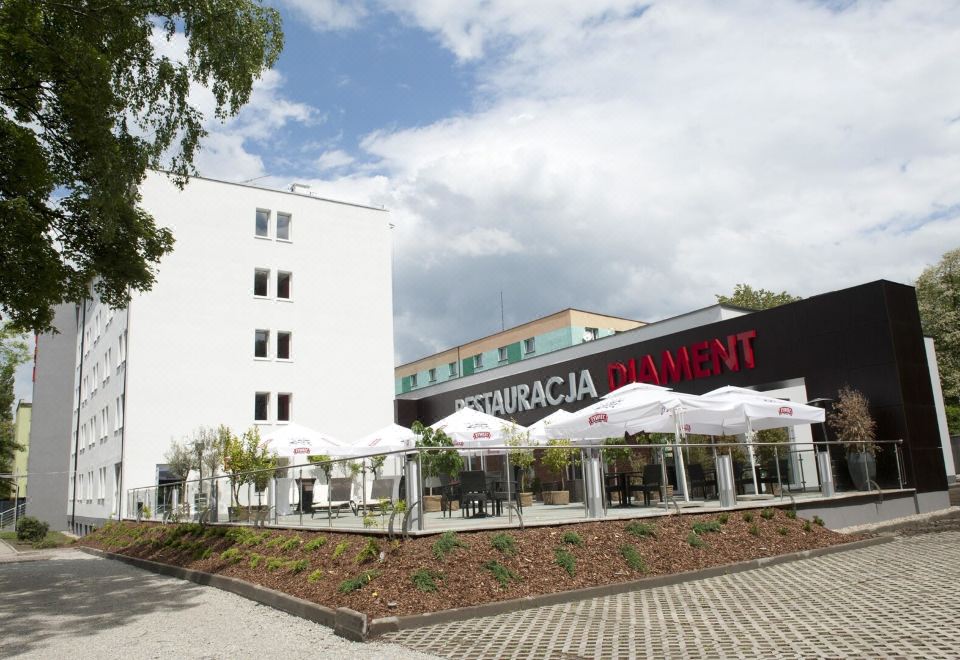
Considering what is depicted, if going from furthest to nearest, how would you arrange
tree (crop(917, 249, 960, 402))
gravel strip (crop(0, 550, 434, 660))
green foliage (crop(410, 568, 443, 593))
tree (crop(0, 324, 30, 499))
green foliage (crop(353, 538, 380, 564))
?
tree (crop(0, 324, 30, 499)) < tree (crop(917, 249, 960, 402)) < green foliage (crop(353, 538, 380, 564)) < green foliage (crop(410, 568, 443, 593)) < gravel strip (crop(0, 550, 434, 660))

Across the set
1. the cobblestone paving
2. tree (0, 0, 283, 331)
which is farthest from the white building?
the cobblestone paving

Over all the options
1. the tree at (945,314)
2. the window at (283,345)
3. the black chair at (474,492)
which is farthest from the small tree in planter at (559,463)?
the tree at (945,314)

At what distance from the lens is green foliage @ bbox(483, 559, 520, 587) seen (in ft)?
28.9

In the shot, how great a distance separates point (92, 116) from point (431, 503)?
Result: 822 cm

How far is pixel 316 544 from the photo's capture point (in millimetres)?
10922

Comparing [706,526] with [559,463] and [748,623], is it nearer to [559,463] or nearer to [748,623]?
[559,463]

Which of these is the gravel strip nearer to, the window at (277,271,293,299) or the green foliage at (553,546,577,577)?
the green foliage at (553,546,577,577)

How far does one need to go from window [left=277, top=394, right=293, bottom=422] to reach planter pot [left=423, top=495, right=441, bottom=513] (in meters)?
19.9

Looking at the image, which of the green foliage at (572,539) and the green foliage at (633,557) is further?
the green foliage at (572,539)

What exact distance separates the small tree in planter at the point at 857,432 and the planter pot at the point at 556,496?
7169 millimetres

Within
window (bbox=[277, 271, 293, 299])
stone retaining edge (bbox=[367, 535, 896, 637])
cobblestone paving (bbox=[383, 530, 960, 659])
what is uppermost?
window (bbox=[277, 271, 293, 299])

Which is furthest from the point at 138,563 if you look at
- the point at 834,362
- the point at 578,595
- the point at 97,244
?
the point at 834,362

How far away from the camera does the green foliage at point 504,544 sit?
30.9 ft

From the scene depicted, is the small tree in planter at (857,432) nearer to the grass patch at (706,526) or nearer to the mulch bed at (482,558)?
the mulch bed at (482,558)
